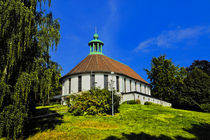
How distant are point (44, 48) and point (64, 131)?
6.92m

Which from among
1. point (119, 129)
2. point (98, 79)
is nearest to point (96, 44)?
point (98, 79)

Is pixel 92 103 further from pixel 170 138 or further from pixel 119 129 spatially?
pixel 170 138

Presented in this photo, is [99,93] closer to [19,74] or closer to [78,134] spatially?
[78,134]

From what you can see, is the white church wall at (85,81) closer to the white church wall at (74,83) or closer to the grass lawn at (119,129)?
the white church wall at (74,83)

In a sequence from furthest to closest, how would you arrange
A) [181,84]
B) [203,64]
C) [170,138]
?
[203,64]
[181,84]
[170,138]

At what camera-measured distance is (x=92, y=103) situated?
21.9m

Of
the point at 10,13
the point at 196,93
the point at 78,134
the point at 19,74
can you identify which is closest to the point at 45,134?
the point at 78,134

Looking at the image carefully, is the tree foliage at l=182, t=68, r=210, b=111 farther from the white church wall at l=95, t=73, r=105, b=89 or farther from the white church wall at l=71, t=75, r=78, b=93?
the white church wall at l=71, t=75, r=78, b=93

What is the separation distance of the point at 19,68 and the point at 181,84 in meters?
41.4

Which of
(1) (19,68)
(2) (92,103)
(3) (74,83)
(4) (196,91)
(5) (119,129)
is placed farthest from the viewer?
(4) (196,91)

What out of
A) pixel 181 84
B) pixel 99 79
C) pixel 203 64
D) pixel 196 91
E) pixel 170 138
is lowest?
pixel 170 138

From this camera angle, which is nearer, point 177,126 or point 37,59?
point 37,59

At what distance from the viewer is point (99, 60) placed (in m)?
36.7

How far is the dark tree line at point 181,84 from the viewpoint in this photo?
3791 cm
